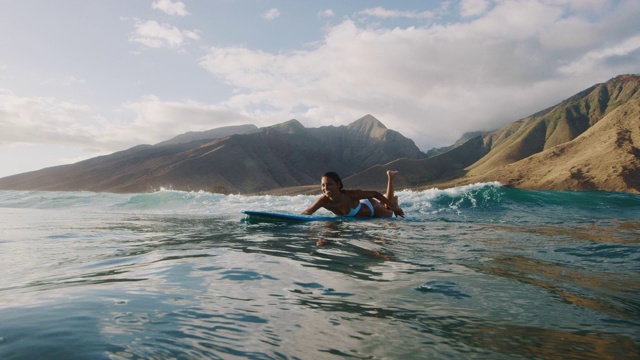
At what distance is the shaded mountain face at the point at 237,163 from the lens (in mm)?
106438

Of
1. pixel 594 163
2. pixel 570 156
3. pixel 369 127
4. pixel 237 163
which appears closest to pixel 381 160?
pixel 369 127

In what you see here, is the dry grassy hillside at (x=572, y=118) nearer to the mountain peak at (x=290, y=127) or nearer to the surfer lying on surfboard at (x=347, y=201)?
the mountain peak at (x=290, y=127)

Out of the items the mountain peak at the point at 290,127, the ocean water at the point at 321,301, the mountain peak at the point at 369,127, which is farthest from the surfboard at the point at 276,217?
the mountain peak at the point at 369,127

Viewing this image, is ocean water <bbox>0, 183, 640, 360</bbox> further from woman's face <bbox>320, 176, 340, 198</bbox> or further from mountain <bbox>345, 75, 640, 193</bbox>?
mountain <bbox>345, 75, 640, 193</bbox>

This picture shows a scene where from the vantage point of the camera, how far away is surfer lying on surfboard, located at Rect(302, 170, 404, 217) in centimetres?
891

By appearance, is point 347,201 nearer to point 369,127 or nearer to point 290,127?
point 290,127

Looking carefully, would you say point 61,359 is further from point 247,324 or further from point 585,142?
point 585,142

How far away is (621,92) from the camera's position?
136500mm

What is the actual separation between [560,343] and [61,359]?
207 cm

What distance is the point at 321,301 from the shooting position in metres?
2.37

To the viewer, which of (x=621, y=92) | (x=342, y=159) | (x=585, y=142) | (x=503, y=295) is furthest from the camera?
(x=342, y=159)

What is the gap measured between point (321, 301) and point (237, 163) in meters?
121

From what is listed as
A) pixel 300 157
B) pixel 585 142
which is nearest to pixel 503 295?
pixel 585 142

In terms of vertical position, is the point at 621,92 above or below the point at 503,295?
above
